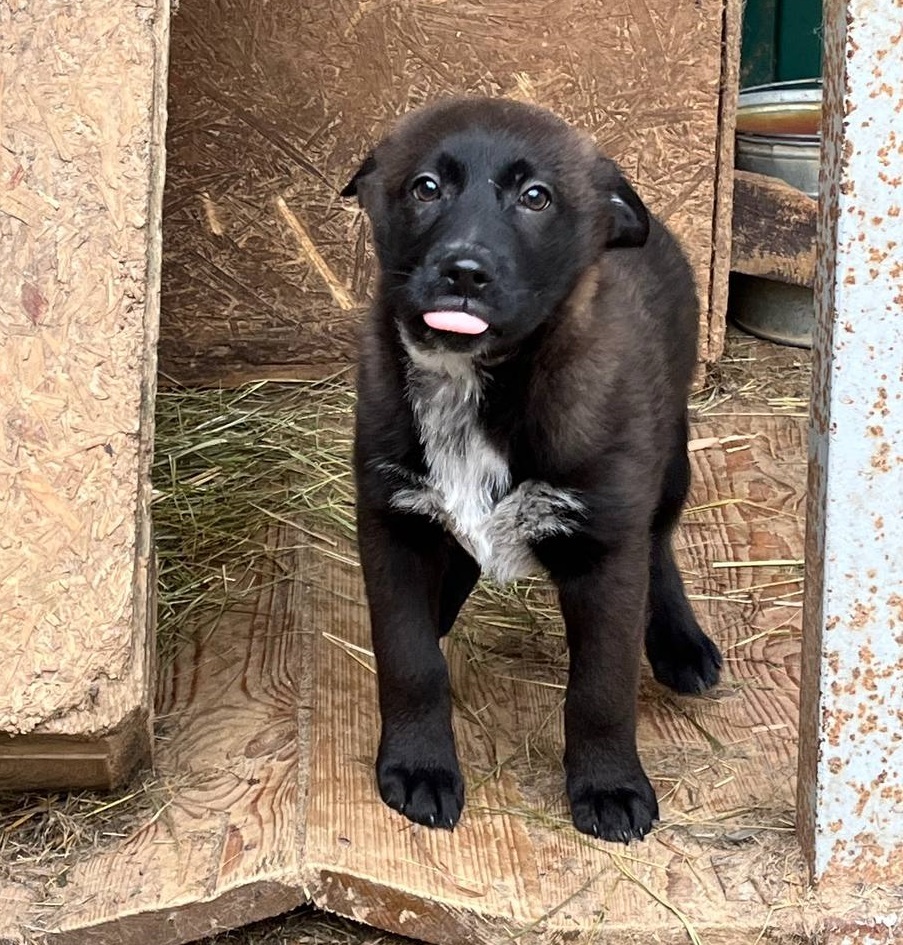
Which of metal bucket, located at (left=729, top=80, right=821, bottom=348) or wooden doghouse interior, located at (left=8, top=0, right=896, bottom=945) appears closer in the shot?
wooden doghouse interior, located at (left=8, top=0, right=896, bottom=945)

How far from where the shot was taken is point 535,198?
122 inches

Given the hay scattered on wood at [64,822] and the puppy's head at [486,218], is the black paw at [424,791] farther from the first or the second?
the puppy's head at [486,218]

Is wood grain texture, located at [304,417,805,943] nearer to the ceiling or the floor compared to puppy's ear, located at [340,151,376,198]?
nearer to the floor

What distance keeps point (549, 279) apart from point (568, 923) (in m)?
1.22

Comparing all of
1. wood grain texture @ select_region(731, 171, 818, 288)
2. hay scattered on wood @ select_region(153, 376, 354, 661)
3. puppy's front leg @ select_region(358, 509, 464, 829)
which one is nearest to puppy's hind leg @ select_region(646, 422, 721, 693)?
puppy's front leg @ select_region(358, 509, 464, 829)

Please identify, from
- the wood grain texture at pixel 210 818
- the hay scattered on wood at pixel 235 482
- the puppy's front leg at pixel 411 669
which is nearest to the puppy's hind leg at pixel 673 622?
the puppy's front leg at pixel 411 669

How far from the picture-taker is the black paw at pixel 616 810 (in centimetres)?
321

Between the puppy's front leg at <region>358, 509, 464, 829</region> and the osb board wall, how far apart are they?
2326 millimetres

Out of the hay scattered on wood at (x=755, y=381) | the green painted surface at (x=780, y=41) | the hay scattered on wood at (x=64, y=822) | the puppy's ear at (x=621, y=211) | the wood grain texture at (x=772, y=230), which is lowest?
the hay scattered on wood at (x=64, y=822)

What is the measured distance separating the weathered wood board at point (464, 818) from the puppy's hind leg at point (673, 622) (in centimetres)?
5

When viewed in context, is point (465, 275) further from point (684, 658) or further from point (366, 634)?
point (366, 634)

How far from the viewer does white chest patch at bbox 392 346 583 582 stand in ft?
10.3

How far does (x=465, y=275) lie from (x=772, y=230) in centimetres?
315

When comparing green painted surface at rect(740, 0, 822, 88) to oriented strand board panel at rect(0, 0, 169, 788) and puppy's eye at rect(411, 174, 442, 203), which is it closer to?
puppy's eye at rect(411, 174, 442, 203)
